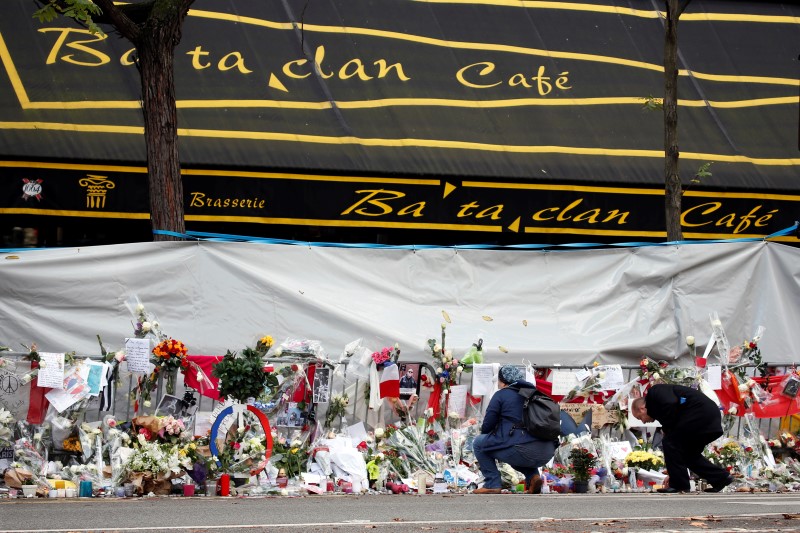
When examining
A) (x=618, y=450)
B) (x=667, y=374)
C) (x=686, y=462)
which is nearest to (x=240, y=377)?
(x=618, y=450)

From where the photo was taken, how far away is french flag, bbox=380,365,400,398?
11.8m

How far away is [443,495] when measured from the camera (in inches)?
432

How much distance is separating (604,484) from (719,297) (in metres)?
2.71

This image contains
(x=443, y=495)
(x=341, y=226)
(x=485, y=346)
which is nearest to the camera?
(x=443, y=495)

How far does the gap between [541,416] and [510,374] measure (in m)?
0.51

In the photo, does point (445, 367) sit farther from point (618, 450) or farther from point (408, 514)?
point (408, 514)

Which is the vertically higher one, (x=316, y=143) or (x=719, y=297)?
(x=316, y=143)

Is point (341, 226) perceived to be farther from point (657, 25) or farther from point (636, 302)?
point (657, 25)

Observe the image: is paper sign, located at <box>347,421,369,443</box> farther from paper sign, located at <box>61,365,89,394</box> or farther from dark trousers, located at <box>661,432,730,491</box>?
dark trousers, located at <box>661,432,730,491</box>

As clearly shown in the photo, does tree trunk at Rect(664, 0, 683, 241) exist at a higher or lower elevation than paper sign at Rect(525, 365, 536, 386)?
higher

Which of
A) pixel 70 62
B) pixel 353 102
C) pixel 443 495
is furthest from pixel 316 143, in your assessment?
pixel 443 495

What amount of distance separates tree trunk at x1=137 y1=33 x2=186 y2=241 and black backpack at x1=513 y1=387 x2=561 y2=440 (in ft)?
12.9

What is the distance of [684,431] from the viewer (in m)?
11.4

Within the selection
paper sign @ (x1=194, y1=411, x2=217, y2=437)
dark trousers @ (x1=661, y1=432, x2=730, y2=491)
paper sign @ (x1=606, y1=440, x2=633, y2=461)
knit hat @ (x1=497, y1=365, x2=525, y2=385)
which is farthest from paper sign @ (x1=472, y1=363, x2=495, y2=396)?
paper sign @ (x1=194, y1=411, x2=217, y2=437)
